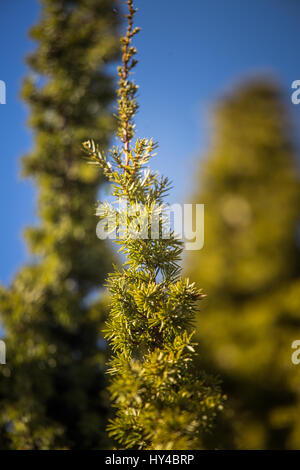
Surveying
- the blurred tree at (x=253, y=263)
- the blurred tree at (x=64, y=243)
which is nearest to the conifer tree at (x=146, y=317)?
the blurred tree at (x=64, y=243)

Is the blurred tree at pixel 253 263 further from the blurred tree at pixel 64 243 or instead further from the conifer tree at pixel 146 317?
the conifer tree at pixel 146 317

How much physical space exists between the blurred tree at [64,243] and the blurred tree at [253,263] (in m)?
2.22

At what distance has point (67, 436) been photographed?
3.87 m

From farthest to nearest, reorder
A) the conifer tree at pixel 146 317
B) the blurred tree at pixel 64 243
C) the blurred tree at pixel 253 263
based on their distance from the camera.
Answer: the blurred tree at pixel 253 263, the blurred tree at pixel 64 243, the conifer tree at pixel 146 317

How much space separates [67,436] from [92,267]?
2521mm

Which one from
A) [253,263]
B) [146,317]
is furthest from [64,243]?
[146,317]

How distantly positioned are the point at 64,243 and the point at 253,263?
345 cm

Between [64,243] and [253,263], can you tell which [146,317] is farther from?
[253,263]

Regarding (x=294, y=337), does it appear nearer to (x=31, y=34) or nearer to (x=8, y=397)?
(x=8, y=397)

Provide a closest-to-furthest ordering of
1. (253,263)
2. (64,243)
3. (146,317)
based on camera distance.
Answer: (146,317) < (64,243) < (253,263)

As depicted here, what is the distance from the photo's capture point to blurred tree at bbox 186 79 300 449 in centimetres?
461

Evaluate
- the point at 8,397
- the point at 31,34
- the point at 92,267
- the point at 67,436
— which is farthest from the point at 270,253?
the point at 31,34

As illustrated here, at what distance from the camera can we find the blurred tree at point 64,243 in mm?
3947

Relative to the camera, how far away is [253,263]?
4.97 m
